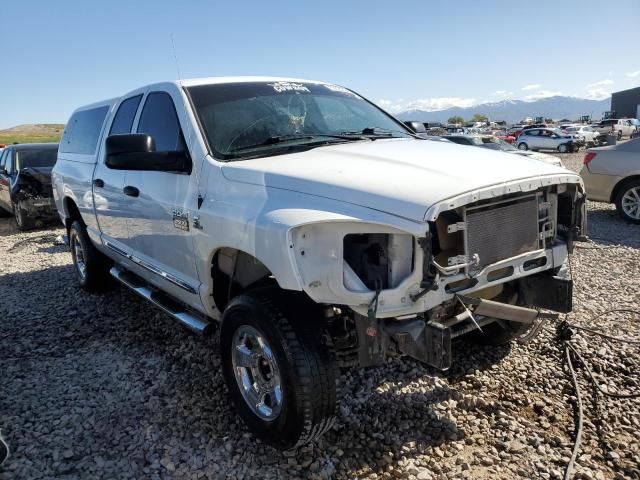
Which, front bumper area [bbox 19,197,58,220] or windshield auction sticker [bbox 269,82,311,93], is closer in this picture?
windshield auction sticker [bbox 269,82,311,93]

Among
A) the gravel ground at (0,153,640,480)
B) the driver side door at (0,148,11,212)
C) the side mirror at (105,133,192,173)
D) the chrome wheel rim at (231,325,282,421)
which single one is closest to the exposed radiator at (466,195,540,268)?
the gravel ground at (0,153,640,480)

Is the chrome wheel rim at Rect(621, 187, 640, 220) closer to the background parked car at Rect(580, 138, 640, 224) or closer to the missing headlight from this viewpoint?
the background parked car at Rect(580, 138, 640, 224)

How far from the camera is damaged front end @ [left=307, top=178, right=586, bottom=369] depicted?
7.80 ft

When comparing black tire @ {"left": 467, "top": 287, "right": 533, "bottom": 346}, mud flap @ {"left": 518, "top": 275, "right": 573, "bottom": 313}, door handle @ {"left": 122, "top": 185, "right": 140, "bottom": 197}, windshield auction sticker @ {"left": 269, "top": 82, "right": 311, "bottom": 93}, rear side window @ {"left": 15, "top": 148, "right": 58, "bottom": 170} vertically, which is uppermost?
windshield auction sticker @ {"left": 269, "top": 82, "right": 311, "bottom": 93}

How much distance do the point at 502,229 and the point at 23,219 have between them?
404 inches

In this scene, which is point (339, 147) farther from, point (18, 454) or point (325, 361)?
point (18, 454)

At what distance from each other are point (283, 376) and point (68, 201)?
15.0 ft

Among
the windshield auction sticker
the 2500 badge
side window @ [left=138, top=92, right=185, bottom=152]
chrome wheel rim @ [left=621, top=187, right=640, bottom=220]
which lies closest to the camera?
the 2500 badge

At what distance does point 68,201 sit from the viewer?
605cm

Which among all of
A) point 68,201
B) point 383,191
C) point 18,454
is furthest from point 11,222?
point 383,191

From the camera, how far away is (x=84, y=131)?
5715mm

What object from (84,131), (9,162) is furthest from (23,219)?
(84,131)

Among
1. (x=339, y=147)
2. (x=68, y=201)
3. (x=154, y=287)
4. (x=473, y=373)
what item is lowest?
Answer: (x=473, y=373)

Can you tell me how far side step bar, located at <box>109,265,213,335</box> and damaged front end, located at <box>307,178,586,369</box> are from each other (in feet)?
3.48
